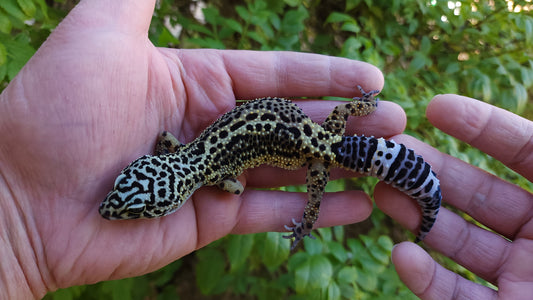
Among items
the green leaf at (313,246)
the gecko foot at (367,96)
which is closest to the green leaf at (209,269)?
the green leaf at (313,246)

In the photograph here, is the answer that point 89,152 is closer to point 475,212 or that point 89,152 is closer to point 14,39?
point 14,39

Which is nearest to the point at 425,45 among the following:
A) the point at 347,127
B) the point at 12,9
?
the point at 347,127

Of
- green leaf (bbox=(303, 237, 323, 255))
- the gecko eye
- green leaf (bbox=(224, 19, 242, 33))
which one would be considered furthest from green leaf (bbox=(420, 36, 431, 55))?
the gecko eye

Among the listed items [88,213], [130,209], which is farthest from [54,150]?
[130,209]

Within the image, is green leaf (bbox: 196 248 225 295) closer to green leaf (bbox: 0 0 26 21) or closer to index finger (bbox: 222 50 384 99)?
index finger (bbox: 222 50 384 99)

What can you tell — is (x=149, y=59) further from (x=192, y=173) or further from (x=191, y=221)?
(x=191, y=221)

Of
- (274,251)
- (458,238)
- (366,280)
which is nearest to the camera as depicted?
(274,251)
